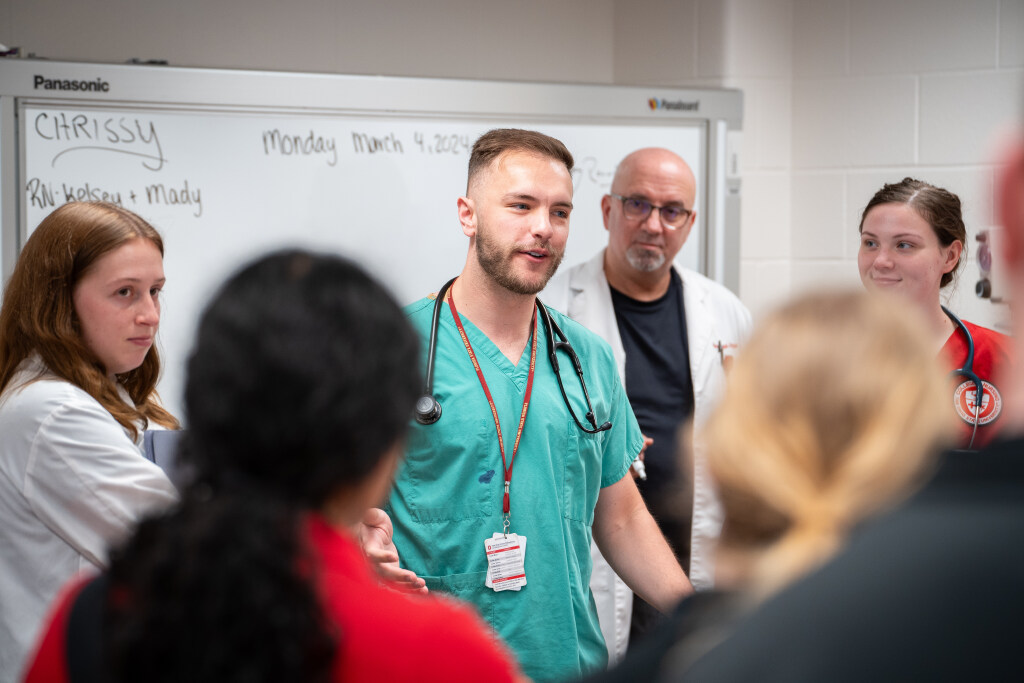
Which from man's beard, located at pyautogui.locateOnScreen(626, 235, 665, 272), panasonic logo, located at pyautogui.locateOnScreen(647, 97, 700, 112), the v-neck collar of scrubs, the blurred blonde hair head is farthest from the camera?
panasonic logo, located at pyautogui.locateOnScreen(647, 97, 700, 112)

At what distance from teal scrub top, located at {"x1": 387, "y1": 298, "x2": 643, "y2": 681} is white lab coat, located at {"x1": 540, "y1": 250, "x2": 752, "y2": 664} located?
2.88 ft

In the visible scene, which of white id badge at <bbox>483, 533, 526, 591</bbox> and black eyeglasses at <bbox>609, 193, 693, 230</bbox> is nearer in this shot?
white id badge at <bbox>483, 533, 526, 591</bbox>

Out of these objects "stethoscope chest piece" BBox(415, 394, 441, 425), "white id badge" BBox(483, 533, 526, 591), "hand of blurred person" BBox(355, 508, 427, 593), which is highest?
"stethoscope chest piece" BBox(415, 394, 441, 425)

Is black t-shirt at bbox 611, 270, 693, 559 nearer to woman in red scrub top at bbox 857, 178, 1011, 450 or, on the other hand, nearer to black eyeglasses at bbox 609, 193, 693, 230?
black eyeglasses at bbox 609, 193, 693, 230

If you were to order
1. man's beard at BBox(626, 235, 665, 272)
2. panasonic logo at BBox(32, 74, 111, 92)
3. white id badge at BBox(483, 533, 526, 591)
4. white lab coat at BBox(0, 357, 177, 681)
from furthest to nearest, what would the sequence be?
man's beard at BBox(626, 235, 665, 272) < panasonic logo at BBox(32, 74, 111, 92) < white id badge at BBox(483, 533, 526, 591) < white lab coat at BBox(0, 357, 177, 681)

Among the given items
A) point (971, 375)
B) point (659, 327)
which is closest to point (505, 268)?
point (971, 375)

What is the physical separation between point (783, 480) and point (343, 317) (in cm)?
34

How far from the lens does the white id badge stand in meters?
1.65

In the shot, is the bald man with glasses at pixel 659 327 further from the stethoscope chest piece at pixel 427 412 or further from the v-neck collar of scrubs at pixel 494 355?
the stethoscope chest piece at pixel 427 412

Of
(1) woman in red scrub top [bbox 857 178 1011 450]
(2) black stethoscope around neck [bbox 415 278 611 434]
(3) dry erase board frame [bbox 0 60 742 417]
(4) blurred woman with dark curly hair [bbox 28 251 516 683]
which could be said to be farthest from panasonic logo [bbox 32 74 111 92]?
(4) blurred woman with dark curly hair [bbox 28 251 516 683]

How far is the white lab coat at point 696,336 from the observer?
2.69 metres

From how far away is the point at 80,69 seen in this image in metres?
2.48

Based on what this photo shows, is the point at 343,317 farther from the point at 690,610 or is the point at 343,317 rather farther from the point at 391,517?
the point at 391,517

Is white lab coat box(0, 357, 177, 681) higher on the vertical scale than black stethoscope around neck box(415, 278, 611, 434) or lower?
lower
